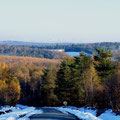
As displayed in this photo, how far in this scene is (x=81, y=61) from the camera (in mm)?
49281

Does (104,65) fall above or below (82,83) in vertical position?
above

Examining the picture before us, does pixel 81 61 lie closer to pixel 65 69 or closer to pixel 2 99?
pixel 65 69

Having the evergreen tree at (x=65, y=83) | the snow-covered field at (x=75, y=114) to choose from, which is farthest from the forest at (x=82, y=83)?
the snow-covered field at (x=75, y=114)

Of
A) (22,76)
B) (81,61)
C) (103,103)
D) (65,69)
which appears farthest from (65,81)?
(22,76)

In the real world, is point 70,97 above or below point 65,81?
below

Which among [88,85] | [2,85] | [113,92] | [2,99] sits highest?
[113,92]

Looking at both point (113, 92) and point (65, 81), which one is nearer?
point (113, 92)

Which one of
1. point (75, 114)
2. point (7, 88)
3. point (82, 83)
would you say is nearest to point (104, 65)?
point (82, 83)

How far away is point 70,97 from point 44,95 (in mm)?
17282

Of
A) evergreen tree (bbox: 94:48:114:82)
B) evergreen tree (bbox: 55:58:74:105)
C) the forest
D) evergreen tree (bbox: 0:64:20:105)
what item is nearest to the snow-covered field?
the forest

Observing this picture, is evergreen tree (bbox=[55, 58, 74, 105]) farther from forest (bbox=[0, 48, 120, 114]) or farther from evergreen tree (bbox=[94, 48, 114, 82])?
evergreen tree (bbox=[94, 48, 114, 82])

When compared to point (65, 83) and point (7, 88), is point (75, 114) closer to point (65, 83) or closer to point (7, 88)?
point (65, 83)

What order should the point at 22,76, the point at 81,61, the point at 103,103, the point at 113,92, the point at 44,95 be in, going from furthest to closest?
the point at 22,76
the point at 44,95
the point at 81,61
the point at 103,103
the point at 113,92

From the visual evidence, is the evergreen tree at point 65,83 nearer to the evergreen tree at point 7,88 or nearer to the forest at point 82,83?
the forest at point 82,83
